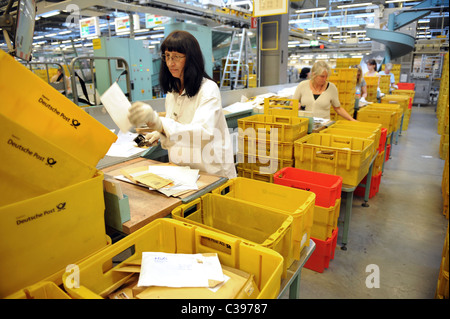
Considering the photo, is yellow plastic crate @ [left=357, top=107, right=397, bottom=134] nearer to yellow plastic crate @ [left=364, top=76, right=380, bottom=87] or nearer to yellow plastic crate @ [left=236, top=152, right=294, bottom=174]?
yellow plastic crate @ [left=236, top=152, right=294, bottom=174]

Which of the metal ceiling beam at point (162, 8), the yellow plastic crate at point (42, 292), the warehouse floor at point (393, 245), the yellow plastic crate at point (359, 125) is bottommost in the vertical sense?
the warehouse floor at point (393, 245)

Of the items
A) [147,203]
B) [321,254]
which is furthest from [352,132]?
[147,203]

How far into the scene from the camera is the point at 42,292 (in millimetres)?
825

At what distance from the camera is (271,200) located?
1667mm

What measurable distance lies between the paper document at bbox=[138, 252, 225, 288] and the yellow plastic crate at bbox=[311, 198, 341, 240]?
141 centimetres

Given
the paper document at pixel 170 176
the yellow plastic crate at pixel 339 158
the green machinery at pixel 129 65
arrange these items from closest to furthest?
the paper document at pixel 170 176, the yellow plastic crate at pixel 339 158, the green machinery at pixel 129 65

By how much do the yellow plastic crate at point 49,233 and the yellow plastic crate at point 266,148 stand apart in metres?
2.12

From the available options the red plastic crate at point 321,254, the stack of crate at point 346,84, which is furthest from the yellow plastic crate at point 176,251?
the stack of crate at point 346,84

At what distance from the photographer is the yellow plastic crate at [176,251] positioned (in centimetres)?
89

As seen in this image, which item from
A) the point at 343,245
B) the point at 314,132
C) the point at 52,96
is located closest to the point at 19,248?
the point at 52,96

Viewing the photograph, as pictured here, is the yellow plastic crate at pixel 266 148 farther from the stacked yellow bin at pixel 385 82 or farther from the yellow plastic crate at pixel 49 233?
the stacked yellow bin at pixel 385 82

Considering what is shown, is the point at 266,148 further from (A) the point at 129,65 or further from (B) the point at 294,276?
(A) the point at 129,65
